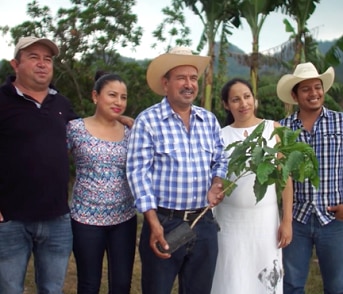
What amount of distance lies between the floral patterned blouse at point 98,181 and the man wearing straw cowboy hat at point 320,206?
4.35 feet

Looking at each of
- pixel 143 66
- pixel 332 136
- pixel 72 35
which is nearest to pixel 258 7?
pixel 143 66

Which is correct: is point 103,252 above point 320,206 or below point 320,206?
below

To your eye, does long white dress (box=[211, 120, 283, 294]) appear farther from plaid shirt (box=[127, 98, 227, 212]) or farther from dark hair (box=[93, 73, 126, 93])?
dark hair (box=[93, 73, 126, 93])

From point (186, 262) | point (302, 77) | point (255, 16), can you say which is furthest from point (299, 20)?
point (186, 262)

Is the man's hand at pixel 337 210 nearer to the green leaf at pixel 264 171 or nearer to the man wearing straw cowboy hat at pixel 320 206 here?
the man wearing straw cowboy hat at pixel 320 206

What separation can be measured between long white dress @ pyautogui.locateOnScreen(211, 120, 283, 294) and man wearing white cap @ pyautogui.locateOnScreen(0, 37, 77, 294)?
1.14 m

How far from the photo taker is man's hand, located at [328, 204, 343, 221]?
333cm

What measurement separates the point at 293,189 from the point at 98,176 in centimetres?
147

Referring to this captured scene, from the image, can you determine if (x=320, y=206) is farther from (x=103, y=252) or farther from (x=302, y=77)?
(x=103, y=252)

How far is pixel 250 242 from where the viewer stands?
10.8ft

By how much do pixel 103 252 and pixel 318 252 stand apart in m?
1.59

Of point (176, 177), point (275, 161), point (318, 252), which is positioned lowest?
point (318, 252)

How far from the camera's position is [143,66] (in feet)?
39.9

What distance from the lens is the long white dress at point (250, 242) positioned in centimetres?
327
